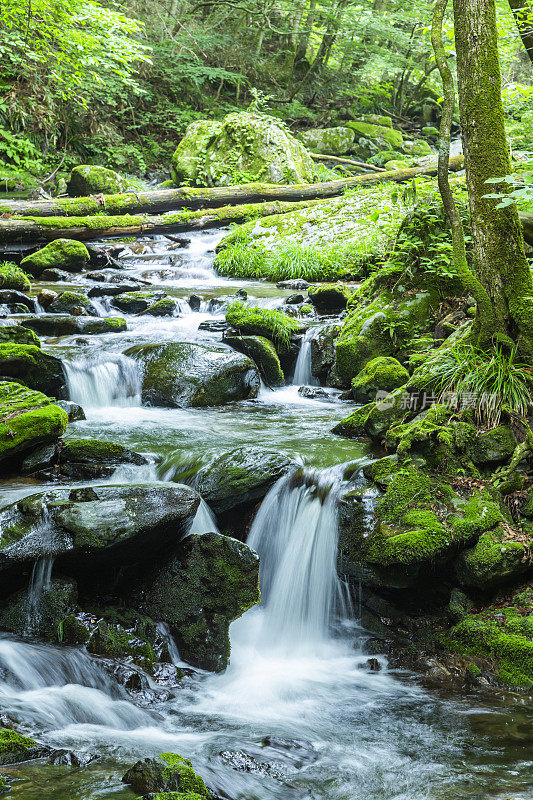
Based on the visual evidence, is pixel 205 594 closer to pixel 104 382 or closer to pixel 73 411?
pixel 73 411

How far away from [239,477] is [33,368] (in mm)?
3341

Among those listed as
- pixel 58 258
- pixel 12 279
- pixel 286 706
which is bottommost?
pixel 286 706

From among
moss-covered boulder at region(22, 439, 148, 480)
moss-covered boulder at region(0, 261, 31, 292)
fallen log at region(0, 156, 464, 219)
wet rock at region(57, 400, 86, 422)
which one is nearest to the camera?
moss-covered boulder at region(22, 439, 148, 480)

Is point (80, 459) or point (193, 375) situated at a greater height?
point (193, 375)

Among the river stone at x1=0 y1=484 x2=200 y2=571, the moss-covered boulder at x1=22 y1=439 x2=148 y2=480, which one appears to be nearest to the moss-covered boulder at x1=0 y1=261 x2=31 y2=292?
the moss-covered boulder at x1=22 y1=439 x2=148 y2=480

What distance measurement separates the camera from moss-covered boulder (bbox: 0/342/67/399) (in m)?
6.70

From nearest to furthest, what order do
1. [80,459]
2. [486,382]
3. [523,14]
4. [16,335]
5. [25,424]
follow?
[486,382] < [25,424] < [80,459] < [523,14] < [16,335]

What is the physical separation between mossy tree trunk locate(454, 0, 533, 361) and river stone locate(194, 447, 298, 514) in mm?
2095

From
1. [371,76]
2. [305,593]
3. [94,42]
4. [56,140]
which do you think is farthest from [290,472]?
[371,76]

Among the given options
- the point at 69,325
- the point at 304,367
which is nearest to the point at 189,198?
the point at 69,325

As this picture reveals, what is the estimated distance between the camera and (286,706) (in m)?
3.75

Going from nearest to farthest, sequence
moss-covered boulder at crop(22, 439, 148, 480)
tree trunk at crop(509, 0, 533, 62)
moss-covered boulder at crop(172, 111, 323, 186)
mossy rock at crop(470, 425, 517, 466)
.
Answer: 1. mossy rock at crop(470, 425, 517, 466)
2. moss-covered boulder at crop(22, 439, 148, 480)
3. tree trunk at crop(509, 0, 533, 62)
4. moss-covered boulder at crop(172, 111, 323, 186)

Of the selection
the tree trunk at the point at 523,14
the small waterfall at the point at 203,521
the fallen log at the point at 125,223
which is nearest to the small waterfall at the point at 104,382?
the small waterfall at the point at 203,521

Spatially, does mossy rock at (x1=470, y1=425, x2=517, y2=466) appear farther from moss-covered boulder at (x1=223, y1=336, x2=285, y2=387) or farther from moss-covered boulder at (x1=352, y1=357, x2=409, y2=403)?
moss-covered boulder at (x1=223, y1=336, x2=285, y2=387)
